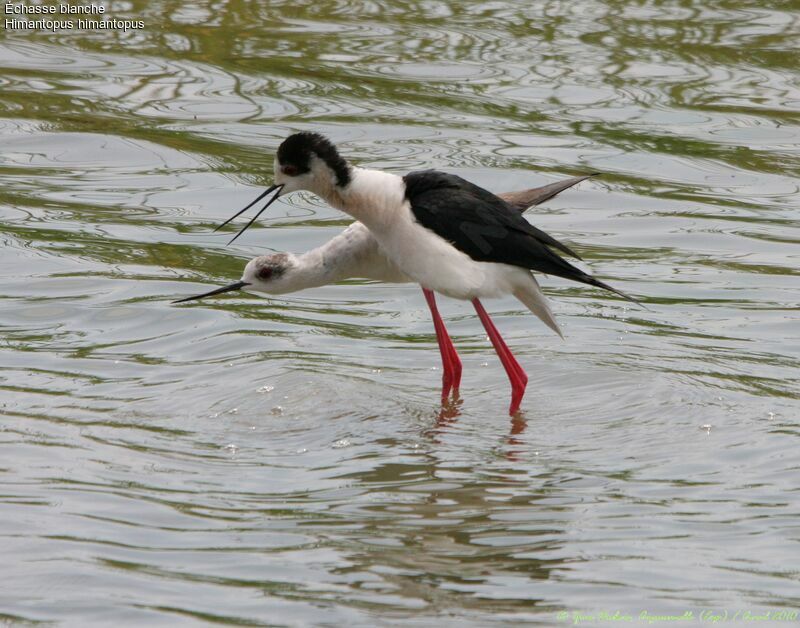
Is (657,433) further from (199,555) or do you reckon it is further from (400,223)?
(199,555)

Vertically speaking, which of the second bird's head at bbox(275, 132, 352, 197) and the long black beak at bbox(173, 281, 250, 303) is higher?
the second bird's head at bbox(275, 132, 352, 197)

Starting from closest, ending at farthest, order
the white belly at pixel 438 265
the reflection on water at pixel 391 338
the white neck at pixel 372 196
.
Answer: the reflection on water at pixel 391 338 → the white belly at pixel 438 265 → the white neck at pixel 372 196

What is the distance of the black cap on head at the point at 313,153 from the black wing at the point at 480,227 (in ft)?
1.03

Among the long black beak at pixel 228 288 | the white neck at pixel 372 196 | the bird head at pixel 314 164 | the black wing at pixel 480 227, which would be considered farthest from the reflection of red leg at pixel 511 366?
the long black beak at pixel 228 288

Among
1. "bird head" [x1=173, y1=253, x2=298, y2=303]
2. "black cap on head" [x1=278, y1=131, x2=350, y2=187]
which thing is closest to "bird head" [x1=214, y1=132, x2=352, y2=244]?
"black cap on head" [x1=278, y1=131, x2=350, y2=187]

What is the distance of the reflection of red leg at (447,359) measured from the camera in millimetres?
7691

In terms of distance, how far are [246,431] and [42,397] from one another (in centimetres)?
102

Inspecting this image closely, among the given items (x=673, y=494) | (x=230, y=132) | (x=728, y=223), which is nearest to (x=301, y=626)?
(x=673, y=494)

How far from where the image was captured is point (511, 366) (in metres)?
7.59

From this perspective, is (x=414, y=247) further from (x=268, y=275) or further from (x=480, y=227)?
(x=268, y=275)

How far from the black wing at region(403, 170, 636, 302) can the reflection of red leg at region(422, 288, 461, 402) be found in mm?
669

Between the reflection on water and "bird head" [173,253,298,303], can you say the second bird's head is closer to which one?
"bird head" [173,253,298,303]

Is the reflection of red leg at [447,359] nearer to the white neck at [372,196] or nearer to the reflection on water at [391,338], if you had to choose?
the reflection on water at [391,338]

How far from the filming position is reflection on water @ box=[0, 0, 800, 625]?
16.9 ft
